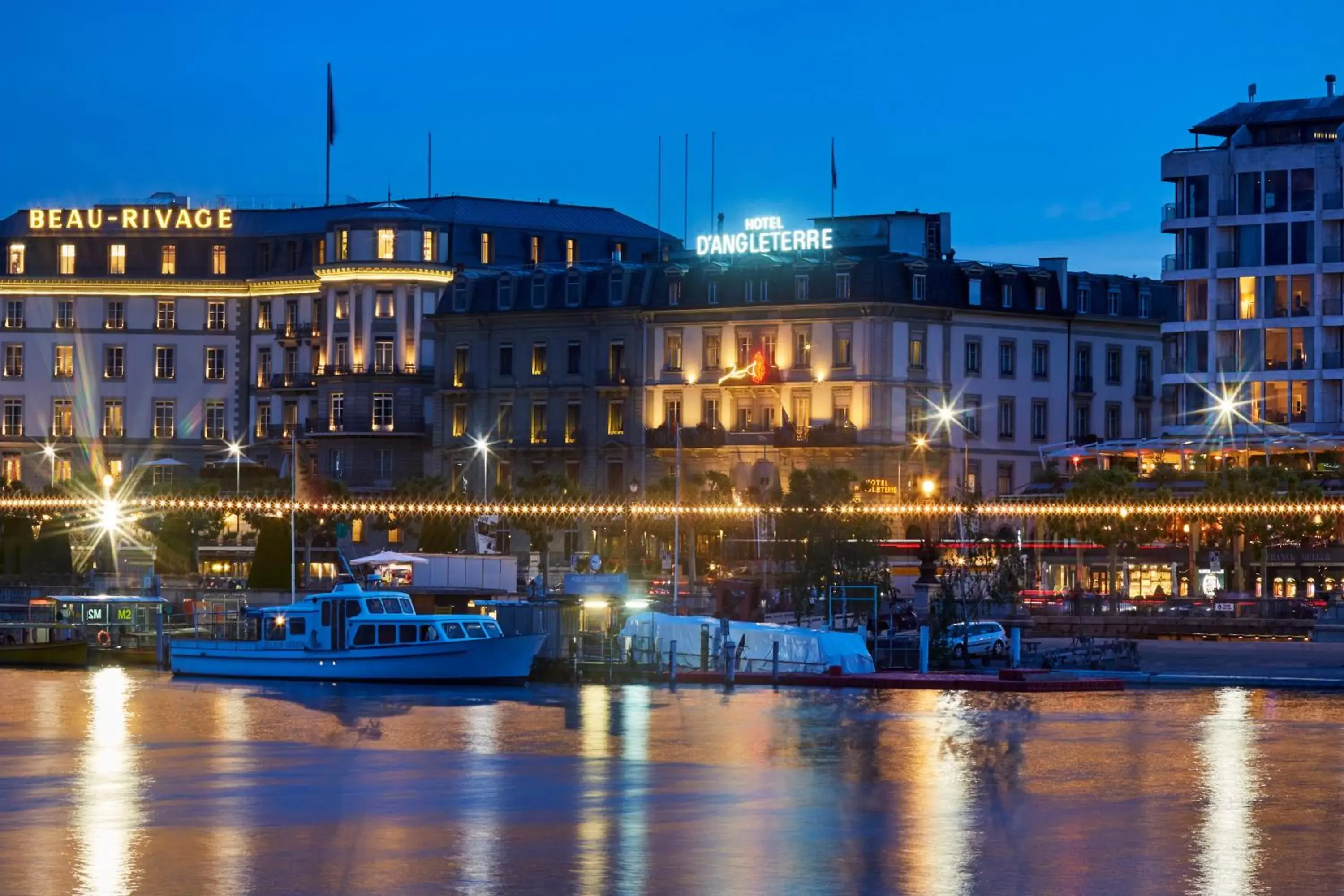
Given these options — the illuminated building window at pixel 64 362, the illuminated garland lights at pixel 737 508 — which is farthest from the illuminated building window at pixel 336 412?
the illuminated garland lights at pixel 737 508

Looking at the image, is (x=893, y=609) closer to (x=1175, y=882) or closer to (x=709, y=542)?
(x=709, y=542)

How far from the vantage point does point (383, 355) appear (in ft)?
536

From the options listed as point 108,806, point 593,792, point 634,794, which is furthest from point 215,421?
point 108,806

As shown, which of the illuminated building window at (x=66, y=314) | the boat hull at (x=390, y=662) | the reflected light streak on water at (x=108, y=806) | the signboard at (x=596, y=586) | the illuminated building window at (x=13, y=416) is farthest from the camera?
the illuminated building window at (x=13, y=416)

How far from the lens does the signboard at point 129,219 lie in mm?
173000

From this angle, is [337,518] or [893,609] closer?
[893,609]

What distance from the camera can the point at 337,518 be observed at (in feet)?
464

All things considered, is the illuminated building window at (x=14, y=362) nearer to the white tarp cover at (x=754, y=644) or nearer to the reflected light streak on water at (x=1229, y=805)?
the white tarp cover at (x=754, y=644)

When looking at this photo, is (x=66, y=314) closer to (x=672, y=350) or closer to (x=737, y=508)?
(x=672, y=350)

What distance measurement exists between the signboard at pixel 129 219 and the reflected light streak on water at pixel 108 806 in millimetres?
107134

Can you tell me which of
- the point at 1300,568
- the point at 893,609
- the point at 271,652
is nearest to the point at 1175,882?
the point at 271,652

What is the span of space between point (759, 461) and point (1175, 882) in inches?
4256

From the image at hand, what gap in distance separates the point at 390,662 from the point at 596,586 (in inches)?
584

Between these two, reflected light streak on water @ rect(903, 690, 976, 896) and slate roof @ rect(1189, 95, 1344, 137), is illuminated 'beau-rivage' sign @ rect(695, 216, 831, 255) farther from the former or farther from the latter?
reflected light streak on water @ rect(903, 690, 976, 896)
